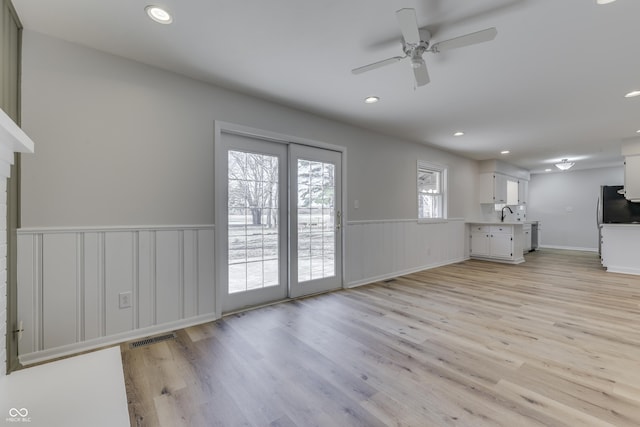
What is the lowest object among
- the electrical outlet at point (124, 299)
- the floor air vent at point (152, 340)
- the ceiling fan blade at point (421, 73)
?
the floor air vent at point (152, 340)

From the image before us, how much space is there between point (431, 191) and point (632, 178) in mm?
3230

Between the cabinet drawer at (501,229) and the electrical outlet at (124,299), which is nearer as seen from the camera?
the electrical outlet at (124,299)

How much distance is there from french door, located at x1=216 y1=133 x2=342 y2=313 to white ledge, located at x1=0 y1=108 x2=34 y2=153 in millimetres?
1463

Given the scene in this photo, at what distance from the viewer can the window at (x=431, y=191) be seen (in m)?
5.54

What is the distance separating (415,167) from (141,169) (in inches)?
170

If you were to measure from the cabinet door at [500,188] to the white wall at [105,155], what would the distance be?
5720 mm

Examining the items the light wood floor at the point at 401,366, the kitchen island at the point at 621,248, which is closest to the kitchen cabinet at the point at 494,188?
the kitchen island at the point at 621,248

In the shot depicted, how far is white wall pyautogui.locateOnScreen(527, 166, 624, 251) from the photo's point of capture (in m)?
7.81

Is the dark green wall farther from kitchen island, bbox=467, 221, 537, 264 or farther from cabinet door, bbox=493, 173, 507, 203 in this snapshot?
cabinet door, bbox=493, 173, 507, 203

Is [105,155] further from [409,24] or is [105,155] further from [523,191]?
[523,191]

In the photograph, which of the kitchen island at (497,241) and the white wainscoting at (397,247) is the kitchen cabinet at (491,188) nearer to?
the kitchen island at (497,241)

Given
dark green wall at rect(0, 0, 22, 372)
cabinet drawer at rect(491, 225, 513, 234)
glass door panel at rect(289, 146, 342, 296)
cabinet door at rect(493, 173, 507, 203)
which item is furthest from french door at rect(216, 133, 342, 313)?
cabinet door at rect(493, 173, 507, 203)

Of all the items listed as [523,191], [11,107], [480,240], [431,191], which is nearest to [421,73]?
[11,107]

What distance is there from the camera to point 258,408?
5.22 ft
